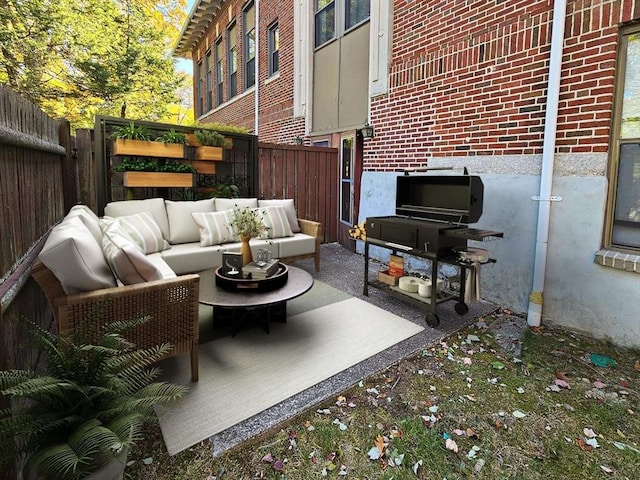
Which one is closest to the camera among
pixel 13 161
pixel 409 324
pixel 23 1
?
pixel 13 161

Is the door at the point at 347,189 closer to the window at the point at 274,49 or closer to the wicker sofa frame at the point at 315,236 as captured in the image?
the wicker sofa frame at the point at 315,236

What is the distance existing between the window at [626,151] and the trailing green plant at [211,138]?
4.24 meters

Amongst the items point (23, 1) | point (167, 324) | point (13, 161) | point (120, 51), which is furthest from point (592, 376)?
point (120, 51)

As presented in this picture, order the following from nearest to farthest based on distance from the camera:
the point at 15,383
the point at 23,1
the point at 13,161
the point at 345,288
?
the point at 15,383
the point at 13,161
the point at 345,288
the point at 23,1

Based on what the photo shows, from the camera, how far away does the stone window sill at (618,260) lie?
2.58 m

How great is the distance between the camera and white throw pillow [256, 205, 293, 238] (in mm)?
4480

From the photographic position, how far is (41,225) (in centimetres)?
236

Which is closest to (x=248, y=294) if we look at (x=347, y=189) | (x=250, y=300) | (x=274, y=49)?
(x=250, y=300)

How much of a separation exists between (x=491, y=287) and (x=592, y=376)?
53.4 inches

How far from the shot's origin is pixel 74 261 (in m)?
1.74

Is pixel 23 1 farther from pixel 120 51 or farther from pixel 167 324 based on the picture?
pixel 167 324

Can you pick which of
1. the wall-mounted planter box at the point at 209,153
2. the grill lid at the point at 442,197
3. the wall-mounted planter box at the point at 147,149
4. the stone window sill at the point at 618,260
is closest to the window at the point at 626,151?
the stone window sill at the point at 618,260

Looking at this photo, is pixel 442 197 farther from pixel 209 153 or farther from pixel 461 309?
pixel 209 153

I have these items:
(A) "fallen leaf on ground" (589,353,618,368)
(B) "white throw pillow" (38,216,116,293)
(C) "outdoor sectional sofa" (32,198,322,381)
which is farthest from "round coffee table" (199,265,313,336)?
(A) "fallen leaf on ground" (589,353,618,368)
